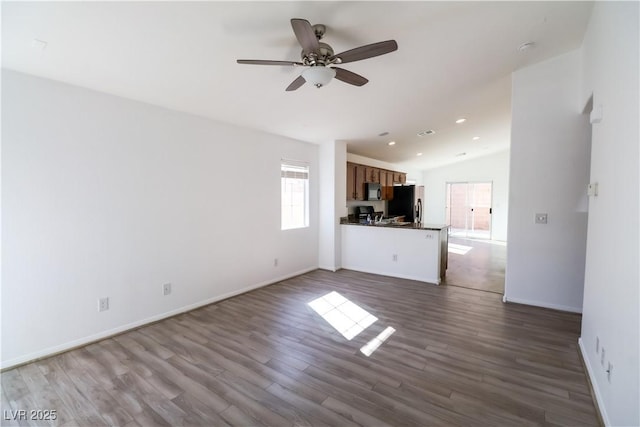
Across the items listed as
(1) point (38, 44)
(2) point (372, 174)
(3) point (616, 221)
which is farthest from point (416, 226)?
(1) point (38, 44)

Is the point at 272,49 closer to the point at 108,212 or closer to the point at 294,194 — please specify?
the point at 108,212

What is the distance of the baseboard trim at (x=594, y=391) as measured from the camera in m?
1.63

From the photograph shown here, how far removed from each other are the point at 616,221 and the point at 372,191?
512 cm

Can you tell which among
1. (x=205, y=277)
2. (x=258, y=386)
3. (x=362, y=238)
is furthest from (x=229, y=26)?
(x=362, y=238)

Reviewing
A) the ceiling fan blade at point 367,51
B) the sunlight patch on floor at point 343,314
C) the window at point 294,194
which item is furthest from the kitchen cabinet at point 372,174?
the ceiling fan blade at point 367,51

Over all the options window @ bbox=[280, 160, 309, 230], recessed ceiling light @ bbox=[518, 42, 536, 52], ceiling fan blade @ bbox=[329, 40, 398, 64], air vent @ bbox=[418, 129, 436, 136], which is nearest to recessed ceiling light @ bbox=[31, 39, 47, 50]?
ceiling fan blade @ bbox=[329, 40, 398, 64]

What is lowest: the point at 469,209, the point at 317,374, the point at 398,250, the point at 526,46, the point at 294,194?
the point at 317,374

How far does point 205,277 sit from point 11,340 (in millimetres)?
1722

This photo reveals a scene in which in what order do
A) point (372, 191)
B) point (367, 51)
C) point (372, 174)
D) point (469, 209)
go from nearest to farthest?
point (367, 51), point (372, 191), point (372, 174), point (469, 209)

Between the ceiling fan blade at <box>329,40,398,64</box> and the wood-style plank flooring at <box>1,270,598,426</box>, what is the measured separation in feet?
7.62

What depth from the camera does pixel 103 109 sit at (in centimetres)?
271

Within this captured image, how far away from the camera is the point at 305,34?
1662mm

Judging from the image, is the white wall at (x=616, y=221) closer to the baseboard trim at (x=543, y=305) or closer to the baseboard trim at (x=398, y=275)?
the baseboard trim at (x=543, y=305)

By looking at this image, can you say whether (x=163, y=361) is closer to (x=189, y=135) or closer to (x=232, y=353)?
(x=232, y=353)
